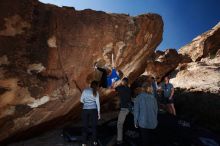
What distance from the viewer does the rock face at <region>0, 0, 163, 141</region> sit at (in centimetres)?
809

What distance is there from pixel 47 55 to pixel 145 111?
3.16 m

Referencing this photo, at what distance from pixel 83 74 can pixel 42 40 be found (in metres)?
1.59

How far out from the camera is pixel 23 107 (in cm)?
834

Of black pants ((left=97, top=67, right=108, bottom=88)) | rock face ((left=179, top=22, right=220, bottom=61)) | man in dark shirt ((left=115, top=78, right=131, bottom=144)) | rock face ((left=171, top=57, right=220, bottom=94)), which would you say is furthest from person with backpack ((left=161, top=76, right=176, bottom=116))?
rock face ((left=179, top=22, right=220, bottom=61))

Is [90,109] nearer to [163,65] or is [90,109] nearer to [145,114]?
[145,114]

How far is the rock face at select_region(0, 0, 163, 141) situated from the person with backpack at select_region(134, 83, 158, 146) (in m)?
2.51

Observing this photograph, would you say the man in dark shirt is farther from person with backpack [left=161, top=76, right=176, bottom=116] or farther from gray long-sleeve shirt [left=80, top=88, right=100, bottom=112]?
person with backpack [left=161, top=76, right=176, bottom=116]

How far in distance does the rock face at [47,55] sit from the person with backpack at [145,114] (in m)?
2.51

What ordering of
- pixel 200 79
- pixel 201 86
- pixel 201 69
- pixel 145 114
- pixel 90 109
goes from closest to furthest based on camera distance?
pixel 145 114 < pixel 90 109 < pixel 201 86 < pixel 200 79 < pixel 201 69

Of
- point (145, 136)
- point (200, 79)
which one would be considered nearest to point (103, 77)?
point (145, 136)

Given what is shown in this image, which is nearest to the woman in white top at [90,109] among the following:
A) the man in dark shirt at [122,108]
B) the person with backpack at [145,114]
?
the man in dark shirt at [122,108]

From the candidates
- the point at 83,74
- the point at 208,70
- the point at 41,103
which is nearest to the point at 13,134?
the point at 41,103

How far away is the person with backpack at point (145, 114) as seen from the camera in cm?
720

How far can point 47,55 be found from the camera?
8.62 metres
